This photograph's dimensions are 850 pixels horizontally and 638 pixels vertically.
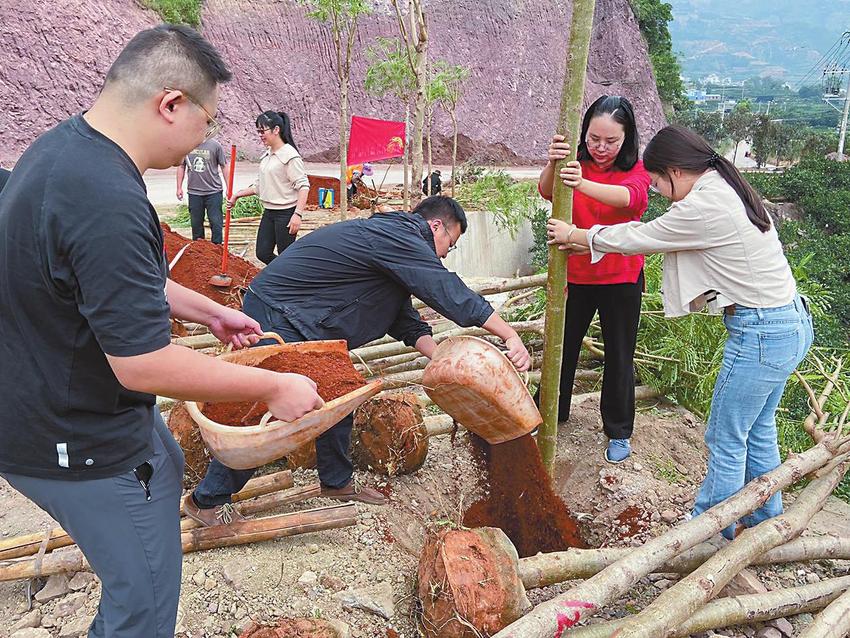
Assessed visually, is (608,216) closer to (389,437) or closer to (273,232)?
(389,437)

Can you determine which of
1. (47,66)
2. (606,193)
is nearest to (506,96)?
(47,66)

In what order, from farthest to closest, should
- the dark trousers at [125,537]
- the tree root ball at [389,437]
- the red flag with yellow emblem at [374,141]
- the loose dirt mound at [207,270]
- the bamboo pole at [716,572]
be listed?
the red flag with yellow emblem at [374,141], the loose dirt mound at [207,270], the tree root ball at [389,437], the bamboo pole at [716,572], the dark trousers at [125,537]

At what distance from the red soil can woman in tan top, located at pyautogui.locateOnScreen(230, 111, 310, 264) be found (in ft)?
12.1

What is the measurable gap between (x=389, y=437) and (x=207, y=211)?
15.9ft

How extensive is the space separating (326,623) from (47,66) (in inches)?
773

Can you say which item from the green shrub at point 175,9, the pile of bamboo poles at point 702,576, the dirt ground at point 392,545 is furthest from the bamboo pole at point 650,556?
the green shrub at point 175,9

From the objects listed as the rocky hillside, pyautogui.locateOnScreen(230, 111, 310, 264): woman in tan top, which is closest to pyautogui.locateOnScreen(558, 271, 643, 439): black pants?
pyautogui.locateOnScreen(230, 111, 310, 264): woman in tan top

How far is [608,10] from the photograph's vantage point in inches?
1235

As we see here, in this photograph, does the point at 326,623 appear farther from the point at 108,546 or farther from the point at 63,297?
the point at 63,297

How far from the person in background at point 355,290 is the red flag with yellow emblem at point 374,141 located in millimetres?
7344

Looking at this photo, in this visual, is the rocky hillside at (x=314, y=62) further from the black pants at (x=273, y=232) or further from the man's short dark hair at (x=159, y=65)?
the man's short dark hair at (x=159, y=65)

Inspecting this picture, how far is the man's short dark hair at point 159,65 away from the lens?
1.44m

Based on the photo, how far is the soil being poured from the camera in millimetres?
2932

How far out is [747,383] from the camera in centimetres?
272
